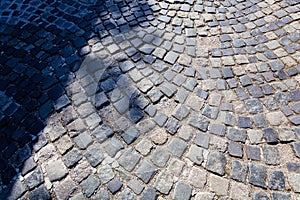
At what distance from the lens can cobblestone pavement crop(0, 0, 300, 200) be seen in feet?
8.04

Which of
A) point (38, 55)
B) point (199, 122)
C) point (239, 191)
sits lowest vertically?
point (239, 191)

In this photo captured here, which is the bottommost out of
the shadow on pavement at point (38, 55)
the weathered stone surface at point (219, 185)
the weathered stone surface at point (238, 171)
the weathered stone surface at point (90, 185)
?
the weathered stone surface at point (219, 185)

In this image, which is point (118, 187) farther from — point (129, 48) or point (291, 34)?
point (291, 34)

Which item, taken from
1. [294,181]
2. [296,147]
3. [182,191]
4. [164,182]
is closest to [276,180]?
[294,181]

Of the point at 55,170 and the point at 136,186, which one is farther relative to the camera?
the point at 55,170

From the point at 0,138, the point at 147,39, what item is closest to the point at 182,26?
the point at 147,39

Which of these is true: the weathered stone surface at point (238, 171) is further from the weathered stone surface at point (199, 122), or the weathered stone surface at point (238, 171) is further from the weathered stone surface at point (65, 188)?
Answer: the weathered stone surface at point (65, 188)

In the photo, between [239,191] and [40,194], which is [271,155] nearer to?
[239,191]

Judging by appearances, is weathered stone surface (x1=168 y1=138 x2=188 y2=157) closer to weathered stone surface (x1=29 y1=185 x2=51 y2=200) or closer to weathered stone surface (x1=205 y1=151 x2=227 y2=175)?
weathered stone surface (x1=205 y1=151 x2=227 y2=175)

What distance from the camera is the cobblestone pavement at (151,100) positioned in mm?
2449

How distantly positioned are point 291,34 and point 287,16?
412mm

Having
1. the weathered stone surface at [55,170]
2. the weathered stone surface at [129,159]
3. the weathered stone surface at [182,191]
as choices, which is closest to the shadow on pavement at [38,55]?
the weathered stone surface at [55,170]

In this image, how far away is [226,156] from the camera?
8.36 ft

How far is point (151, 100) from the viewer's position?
3.01 m
